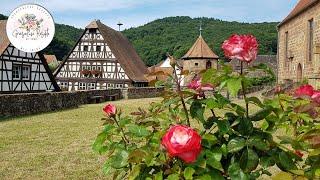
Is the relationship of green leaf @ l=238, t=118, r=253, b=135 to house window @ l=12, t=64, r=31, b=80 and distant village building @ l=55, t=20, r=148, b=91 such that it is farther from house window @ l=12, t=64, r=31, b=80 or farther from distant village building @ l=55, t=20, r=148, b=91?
distant village building @ l=55, t=20, r=148, b=91

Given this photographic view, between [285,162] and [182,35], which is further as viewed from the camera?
[182,35]

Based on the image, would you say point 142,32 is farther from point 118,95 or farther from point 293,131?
point 293,131

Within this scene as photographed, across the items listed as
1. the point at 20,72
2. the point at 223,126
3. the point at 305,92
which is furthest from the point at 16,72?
the point at 223,126

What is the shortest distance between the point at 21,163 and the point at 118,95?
28.6 m

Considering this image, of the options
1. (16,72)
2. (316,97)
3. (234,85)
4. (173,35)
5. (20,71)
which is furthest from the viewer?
(173,35)

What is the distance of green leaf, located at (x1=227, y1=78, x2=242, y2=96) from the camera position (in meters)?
1.83

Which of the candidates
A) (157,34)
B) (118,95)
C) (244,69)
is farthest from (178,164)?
(157,34)

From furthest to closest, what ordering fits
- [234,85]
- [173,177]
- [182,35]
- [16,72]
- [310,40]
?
[182,35] < [16,72] < [310,40] < [173,177] < [234,85]

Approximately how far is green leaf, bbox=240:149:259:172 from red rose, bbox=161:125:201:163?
0.28 m

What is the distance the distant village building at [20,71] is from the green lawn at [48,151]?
9801mm

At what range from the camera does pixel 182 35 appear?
113 metres

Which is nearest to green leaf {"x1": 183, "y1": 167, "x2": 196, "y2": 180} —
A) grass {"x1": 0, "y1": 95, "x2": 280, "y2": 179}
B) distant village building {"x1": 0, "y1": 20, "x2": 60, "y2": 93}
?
grass {"x1": 0, "y1": 95, "x2": 280, "y2": 179}
